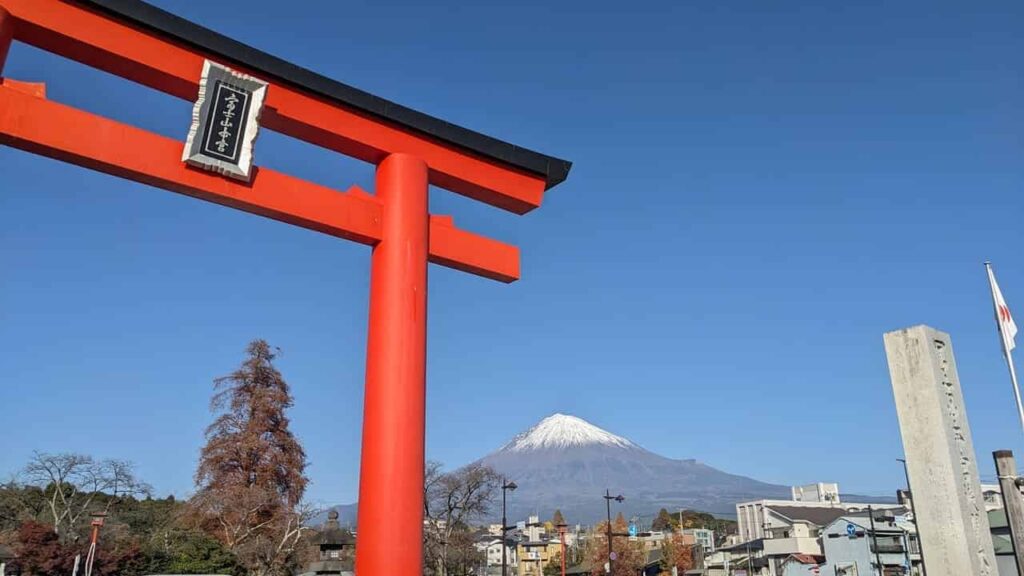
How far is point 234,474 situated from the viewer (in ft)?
90.1

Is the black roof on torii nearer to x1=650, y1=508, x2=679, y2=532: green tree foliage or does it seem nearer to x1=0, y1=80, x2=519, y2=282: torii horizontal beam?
x1=0, y1=80, x2=519, y2=282: torii horizontal beam

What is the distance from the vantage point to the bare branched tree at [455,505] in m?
30.1

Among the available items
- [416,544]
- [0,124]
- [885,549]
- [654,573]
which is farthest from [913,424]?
[654,573]

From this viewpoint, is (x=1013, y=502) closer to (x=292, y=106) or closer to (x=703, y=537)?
(x=292, y=106)

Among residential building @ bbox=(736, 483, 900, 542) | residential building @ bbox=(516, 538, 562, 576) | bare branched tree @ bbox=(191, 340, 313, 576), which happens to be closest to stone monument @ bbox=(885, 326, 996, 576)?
bare branched tree @ bbox=(191, 340, 313, 576)

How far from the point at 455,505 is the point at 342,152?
26560 millimetres

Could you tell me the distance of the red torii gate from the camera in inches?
204

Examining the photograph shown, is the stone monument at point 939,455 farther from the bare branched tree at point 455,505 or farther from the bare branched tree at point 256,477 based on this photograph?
the bare branched tree at point 455,505

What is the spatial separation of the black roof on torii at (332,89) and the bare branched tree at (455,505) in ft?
82.2

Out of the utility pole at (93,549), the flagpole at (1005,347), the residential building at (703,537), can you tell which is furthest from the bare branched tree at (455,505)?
the residential building at (703,537)

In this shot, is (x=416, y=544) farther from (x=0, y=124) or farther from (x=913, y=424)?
(x=0, y=124)

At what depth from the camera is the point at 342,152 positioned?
6.56m

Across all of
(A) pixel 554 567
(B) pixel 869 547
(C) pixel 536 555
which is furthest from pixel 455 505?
(C) pixel 536 555

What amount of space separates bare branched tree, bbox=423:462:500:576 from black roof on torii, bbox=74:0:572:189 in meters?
25.1
